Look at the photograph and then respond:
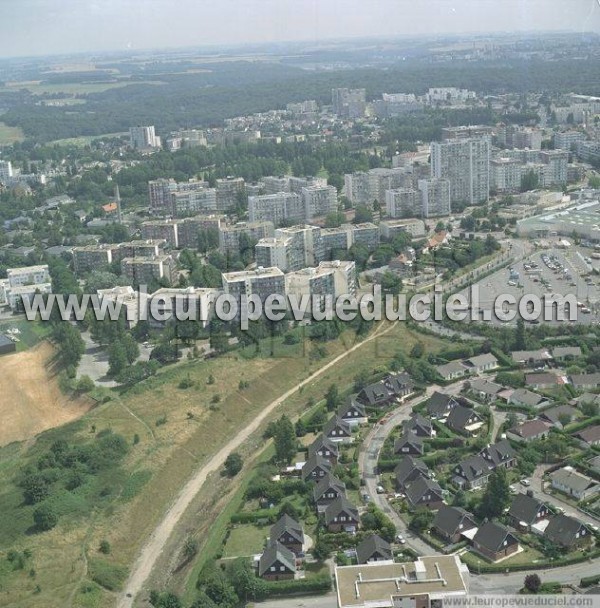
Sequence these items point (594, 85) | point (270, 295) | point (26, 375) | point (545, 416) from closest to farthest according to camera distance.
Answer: point (545, 416) → point (26, 375) → point (270, 295) → point (594, 85)

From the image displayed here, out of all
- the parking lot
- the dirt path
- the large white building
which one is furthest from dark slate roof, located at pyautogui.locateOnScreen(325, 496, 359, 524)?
the large white building

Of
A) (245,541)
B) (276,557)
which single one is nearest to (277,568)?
(276,557)

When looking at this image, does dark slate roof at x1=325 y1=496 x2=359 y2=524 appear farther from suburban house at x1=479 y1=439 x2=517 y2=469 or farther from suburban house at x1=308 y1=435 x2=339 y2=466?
suburban house at x1=479 y1=439 x2=517 y2=469

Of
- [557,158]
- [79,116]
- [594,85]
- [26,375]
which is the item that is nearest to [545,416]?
[26,375]

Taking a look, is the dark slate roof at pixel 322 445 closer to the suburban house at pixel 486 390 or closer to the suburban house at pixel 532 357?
the suburban house at pixel 486 390

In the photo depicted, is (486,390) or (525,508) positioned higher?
(525,508)

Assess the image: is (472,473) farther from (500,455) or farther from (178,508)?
(178,508)

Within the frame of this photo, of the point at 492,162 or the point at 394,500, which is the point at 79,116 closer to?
the point at 492,162
